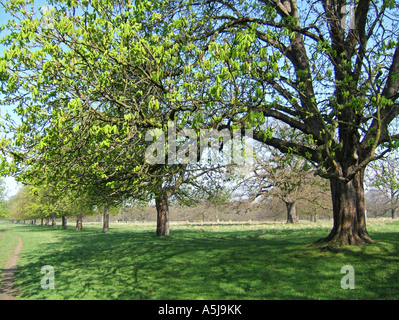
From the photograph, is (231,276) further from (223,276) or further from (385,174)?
(385,174)

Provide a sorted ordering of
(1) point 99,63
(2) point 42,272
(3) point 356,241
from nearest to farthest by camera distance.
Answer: (1) point 99,63
(3) point 356,241
(2) point 42,272

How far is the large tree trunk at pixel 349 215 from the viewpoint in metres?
12.2

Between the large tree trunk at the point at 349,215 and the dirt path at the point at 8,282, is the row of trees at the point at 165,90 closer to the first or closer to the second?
the large tree trunk at the point at 349,215

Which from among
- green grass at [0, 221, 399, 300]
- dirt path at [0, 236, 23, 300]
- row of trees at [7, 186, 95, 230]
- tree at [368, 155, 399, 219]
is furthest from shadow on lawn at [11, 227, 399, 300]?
tree at [368, 155, 399, 219]

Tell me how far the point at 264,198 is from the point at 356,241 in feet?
78.0

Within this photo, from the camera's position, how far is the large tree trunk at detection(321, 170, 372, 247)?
12.2m

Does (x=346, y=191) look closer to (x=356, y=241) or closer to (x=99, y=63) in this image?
(x=356, y=241)

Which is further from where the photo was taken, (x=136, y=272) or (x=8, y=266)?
(x=8, y=266)

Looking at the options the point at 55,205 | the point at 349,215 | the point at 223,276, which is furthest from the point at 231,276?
the point at 55,205

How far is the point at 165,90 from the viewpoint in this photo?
839 centimetres

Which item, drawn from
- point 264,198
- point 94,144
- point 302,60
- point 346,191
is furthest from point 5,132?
point 264,198

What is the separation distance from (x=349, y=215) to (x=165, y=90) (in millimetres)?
9231
